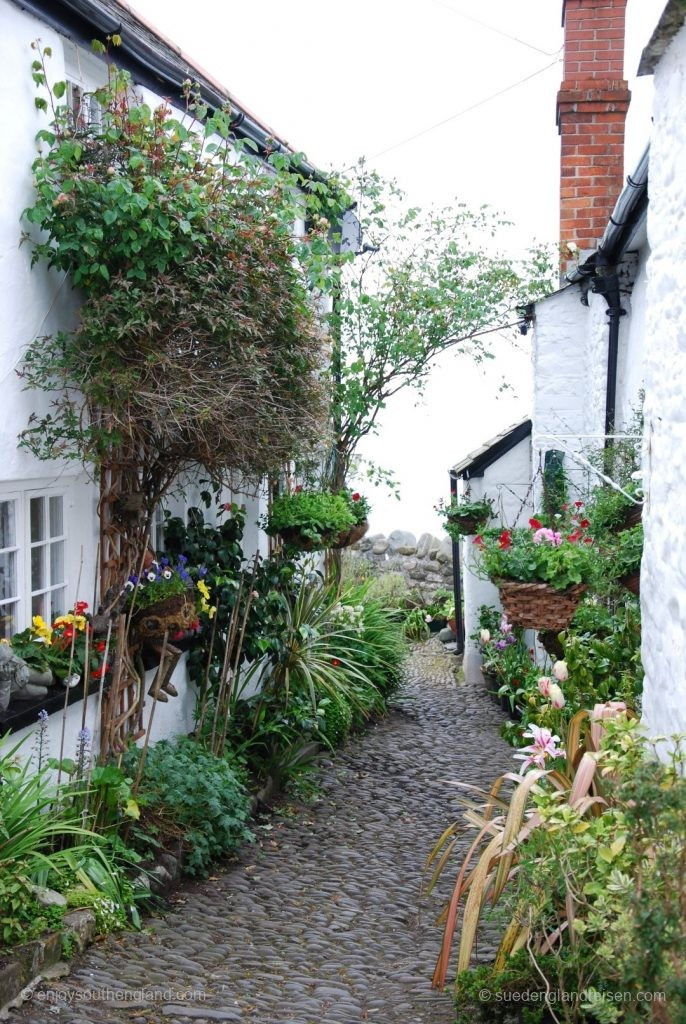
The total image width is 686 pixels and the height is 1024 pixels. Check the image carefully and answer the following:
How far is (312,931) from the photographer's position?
219 inches

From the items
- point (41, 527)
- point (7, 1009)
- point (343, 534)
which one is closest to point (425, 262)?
point (343, 534)

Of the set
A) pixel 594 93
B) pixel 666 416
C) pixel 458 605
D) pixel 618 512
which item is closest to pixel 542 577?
pixel 618 512

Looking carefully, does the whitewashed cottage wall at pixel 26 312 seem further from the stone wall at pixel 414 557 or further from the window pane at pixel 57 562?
the stone wall at pixel 414 557

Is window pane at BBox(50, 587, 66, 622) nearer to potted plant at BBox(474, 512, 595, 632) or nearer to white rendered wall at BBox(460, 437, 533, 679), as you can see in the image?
potted plant at BBox(474, 512, 595, 632)

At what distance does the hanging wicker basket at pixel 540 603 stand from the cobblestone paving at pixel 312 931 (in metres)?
1.77

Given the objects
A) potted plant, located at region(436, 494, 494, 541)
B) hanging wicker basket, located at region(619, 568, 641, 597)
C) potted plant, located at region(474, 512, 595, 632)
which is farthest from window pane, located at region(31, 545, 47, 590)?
potted plant, located at region(436, 494, 494, 541)

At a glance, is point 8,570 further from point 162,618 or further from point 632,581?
point 632,581

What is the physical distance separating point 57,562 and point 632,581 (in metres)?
3.59

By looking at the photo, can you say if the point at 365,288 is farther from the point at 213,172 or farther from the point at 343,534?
the point at 213,172

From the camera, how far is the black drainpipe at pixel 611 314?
8734 millimetres

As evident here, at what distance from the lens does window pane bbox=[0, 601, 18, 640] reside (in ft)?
18.9

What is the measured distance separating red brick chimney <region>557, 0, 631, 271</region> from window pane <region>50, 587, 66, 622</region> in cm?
666

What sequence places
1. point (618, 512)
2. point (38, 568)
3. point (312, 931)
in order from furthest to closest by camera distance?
point (618, 512), point (38, 568), point (312, 931)

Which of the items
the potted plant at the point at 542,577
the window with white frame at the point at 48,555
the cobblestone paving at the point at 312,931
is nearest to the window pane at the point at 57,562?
the window with white frame at the point at 48,555
